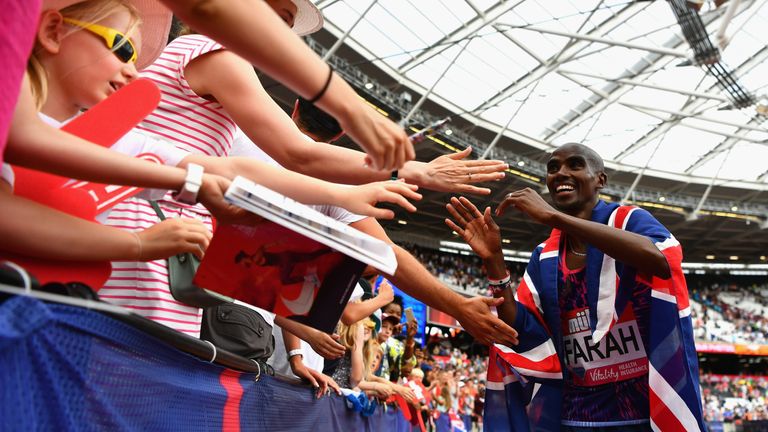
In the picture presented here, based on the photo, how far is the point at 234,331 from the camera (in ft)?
6.77

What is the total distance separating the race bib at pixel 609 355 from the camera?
2.53 meters

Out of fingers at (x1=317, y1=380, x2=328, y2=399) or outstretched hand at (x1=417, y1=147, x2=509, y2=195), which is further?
fingers at (x1=317, y1=380, x2=328, y2=399)

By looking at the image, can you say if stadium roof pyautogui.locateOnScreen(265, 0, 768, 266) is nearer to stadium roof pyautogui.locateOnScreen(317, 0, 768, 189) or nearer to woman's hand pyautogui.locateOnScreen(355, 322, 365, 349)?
stadium roof pyautogui.locateOnScreen(317, 0, 768, 189)

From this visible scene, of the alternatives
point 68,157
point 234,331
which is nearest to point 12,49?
point 68,157

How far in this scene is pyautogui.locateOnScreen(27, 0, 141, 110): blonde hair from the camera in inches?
48.2

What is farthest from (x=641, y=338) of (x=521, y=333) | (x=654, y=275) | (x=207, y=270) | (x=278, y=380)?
(x=207, y=270)

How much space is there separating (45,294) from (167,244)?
350mm

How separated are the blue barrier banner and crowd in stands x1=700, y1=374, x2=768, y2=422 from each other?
2910cm

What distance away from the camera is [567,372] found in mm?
2682

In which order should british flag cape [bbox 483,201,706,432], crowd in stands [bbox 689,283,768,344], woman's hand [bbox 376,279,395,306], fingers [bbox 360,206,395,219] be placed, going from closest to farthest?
fingers [bbox 360,206,395,219], british flag cape [bbox 483,201,706,432], woman's hand [bbox 376,279,395,306], crowd in stands [bbox 689,283,768,344]

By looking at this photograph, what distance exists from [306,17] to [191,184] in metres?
1.22

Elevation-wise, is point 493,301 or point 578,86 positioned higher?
point 578,86

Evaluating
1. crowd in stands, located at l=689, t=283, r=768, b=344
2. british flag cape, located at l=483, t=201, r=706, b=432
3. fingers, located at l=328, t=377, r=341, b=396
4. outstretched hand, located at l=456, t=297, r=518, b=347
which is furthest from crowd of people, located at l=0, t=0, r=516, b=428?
crowd in stands, located at l=689, t=283, r=768, b=344

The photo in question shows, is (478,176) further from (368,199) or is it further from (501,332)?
(501,332)
